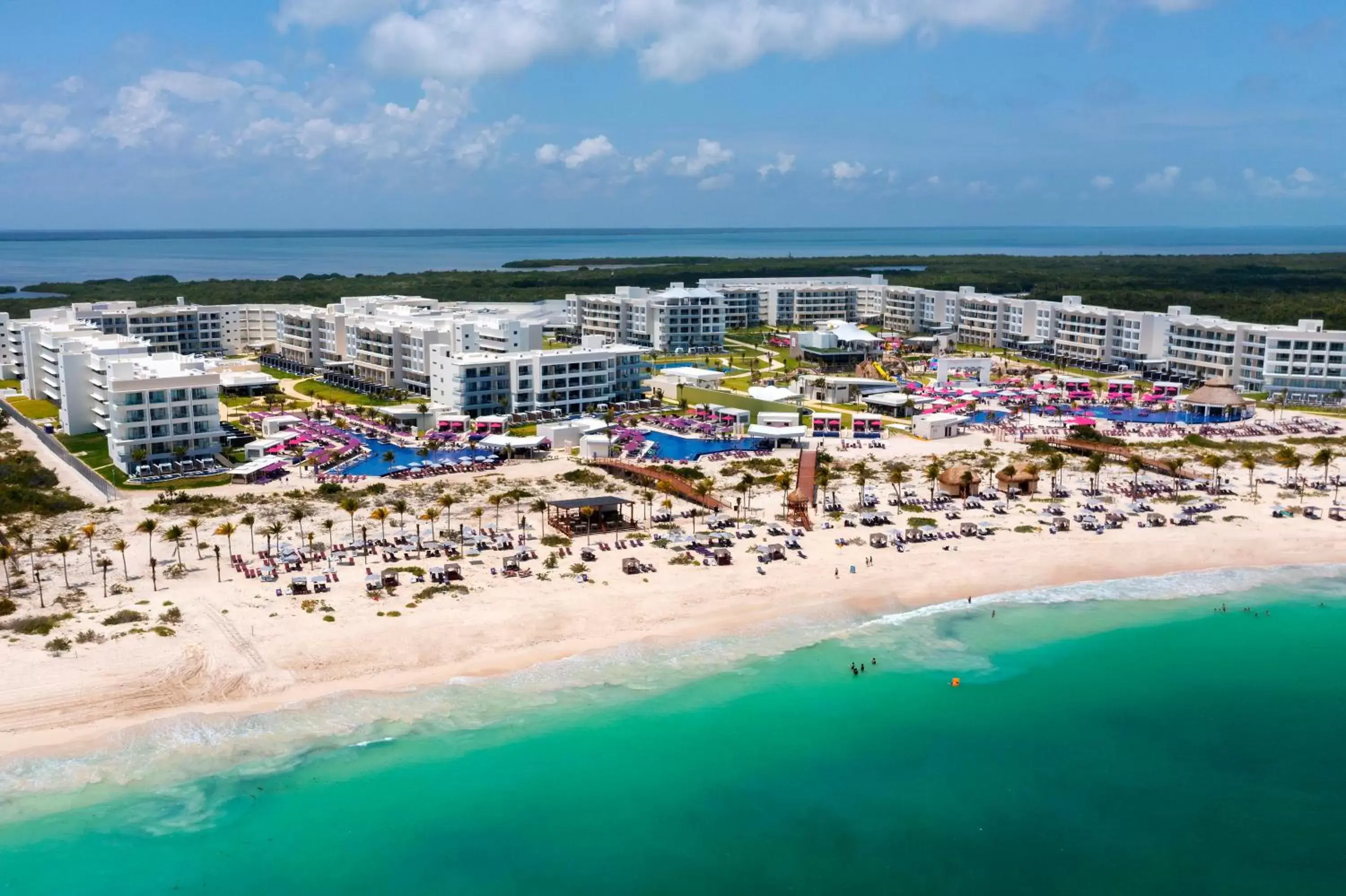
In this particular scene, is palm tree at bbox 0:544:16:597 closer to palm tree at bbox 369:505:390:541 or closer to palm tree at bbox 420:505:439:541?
palm tree at bbox 369:505:390:541

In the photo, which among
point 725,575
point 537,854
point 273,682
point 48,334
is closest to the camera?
point 537,854

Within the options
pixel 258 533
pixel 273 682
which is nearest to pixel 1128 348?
pixel 258 533

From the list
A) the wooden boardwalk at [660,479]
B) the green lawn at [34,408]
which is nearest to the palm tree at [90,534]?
the wooden boardwalk at [660,479]

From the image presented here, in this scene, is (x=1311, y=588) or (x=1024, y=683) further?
(x=1311, y=588)

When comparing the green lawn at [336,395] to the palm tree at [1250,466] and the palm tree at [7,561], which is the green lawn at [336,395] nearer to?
the palm tree at [7,561]

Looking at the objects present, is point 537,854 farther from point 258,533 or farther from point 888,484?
point 888,484
